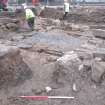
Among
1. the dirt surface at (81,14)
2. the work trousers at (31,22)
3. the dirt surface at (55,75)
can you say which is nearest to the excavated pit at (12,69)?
the dirt surface at (55,75)

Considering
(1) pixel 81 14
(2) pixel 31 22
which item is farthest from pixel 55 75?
(1) pixel 81 14

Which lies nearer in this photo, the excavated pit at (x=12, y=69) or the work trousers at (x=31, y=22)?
the excavated pit at (x=12, y=69)

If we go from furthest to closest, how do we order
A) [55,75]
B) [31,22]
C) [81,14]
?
1. [81,14]
2. [31,22]
3. [55,75]

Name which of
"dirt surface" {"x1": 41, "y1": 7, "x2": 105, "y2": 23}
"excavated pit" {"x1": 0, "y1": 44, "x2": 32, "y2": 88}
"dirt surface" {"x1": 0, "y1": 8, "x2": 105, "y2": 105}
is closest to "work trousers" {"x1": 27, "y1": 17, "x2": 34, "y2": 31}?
"dirt surface" {"x1": 41, "y1": 7, "x2": 105, "y2": 23}

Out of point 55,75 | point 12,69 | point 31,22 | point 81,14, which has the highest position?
point 81,14

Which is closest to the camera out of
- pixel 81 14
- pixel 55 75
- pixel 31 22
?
pixel 55 75

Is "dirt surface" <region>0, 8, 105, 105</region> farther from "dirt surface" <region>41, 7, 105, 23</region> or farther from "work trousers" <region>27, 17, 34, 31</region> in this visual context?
"dirt surface" <region>41, 7, 105, 23</region>

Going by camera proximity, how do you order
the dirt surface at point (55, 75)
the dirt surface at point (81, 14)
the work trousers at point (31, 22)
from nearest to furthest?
the dirt surface at point (55, 75) < the work trousers at point (31, 22) < the dirt surface at point (81, 14)

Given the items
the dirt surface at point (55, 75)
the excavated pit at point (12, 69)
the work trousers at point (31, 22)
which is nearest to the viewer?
the dirt surface at point (55, 75)

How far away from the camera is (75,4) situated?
19672 millimetres

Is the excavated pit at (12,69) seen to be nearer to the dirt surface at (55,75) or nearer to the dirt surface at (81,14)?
the dirt surface at (55,75)

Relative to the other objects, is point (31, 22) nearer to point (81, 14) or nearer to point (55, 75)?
point (81, 14)

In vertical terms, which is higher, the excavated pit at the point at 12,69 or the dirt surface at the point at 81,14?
the dirt surface at the point at 81,14

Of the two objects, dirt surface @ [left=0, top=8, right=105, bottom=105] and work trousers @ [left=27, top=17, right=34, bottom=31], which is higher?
work trousers @ [left=27, top=17, right=34, bottom=31]
